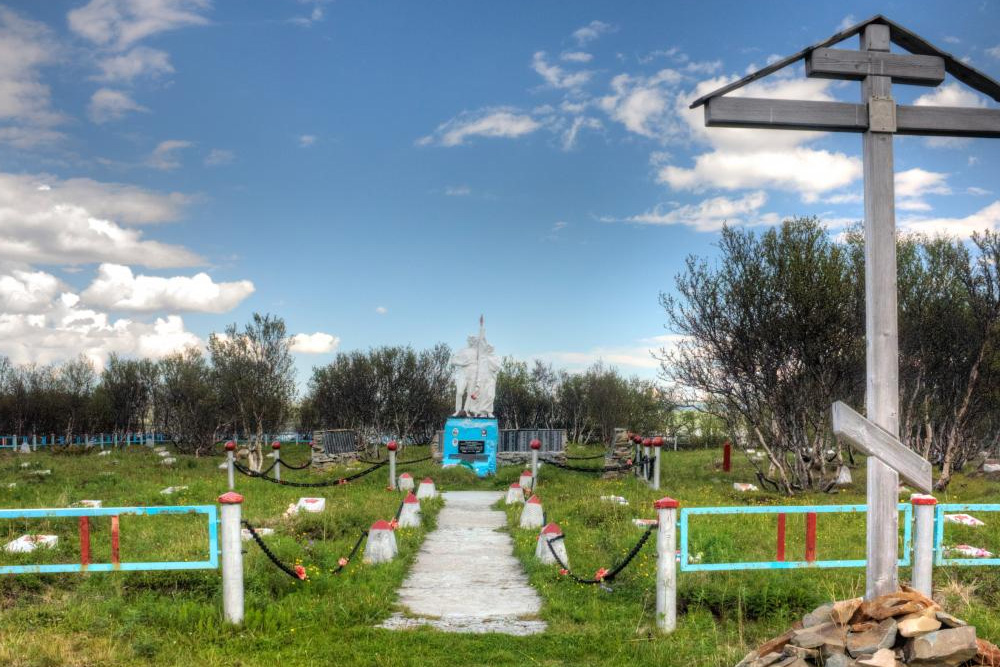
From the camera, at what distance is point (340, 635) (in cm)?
704

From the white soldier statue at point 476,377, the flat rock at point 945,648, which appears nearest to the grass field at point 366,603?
A: the flat rock at point 945,648

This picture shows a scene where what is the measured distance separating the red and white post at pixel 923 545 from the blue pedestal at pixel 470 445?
1703 cm

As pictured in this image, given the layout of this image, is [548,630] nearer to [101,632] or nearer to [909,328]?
[101,632]

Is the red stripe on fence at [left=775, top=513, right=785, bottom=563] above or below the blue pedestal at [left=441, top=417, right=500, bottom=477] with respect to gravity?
above

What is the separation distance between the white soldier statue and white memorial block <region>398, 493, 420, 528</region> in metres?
Result: 12.6

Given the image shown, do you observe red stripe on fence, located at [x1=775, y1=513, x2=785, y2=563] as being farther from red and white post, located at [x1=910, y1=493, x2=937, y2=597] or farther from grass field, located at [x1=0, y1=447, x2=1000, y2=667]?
red and white post, located at [x1=910, y1=493, x2=937, y2=597]

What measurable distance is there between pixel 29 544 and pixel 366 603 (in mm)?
5214

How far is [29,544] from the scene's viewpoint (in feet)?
33.1

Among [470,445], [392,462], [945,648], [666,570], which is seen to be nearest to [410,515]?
[392,462]

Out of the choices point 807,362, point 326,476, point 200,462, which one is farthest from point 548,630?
point 200,462

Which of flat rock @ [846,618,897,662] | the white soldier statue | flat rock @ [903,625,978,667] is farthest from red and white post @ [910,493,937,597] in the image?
the white soldier statue

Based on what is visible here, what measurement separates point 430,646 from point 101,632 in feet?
9.52

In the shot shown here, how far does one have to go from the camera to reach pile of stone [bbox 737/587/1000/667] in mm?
5043

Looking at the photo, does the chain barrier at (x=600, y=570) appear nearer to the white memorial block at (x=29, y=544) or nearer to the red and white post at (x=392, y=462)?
the white memorial block at (x=29, y=544)
